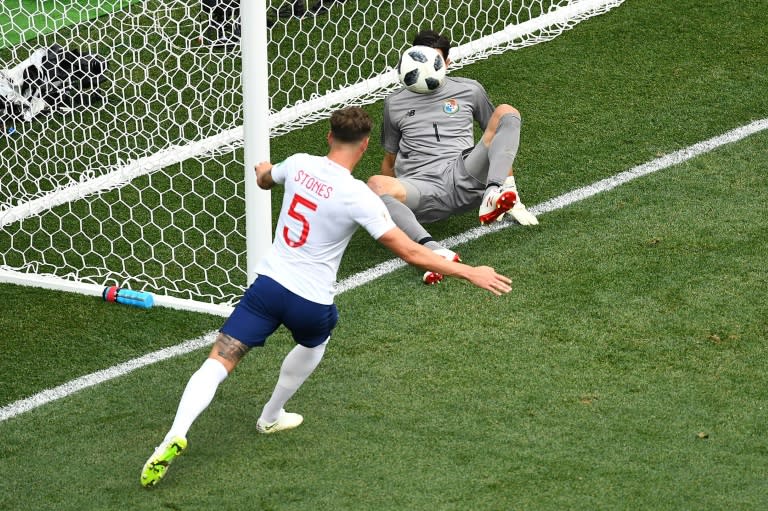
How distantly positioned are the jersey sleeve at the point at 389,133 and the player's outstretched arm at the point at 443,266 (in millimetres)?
2796

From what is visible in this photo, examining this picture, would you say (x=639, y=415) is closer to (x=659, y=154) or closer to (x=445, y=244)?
(x=445, y=244)

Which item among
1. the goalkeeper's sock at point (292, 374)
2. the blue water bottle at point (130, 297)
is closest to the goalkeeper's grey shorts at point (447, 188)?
the blue water bottle at point (130, 297)

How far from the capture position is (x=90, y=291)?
7.35m

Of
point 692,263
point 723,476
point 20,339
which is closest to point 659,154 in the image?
point 692,263

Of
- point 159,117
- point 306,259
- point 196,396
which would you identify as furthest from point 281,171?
point 159,117

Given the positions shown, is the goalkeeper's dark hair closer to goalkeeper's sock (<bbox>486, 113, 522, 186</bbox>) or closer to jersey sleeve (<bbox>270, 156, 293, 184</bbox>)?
goalkeeper's sock (<bbox>486, 113, 522, 186</bbox>)

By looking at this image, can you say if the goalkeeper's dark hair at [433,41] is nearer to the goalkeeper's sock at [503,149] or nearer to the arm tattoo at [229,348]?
the goalkeeper's sock at [503,149]

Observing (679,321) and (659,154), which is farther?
(659,154)

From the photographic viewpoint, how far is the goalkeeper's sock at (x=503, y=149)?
7.23 meters

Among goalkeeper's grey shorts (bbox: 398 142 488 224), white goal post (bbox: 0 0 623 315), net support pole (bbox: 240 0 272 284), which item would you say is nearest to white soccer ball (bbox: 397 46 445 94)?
goalkeeper's grey shorts (bbox: 398 142 488 224)

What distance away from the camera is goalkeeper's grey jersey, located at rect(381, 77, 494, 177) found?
782 centimetres

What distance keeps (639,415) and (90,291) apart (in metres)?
3.23

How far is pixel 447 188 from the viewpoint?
7.59 meters

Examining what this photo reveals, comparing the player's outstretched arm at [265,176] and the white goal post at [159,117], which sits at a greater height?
the player's outstretched arm at [265,176]
